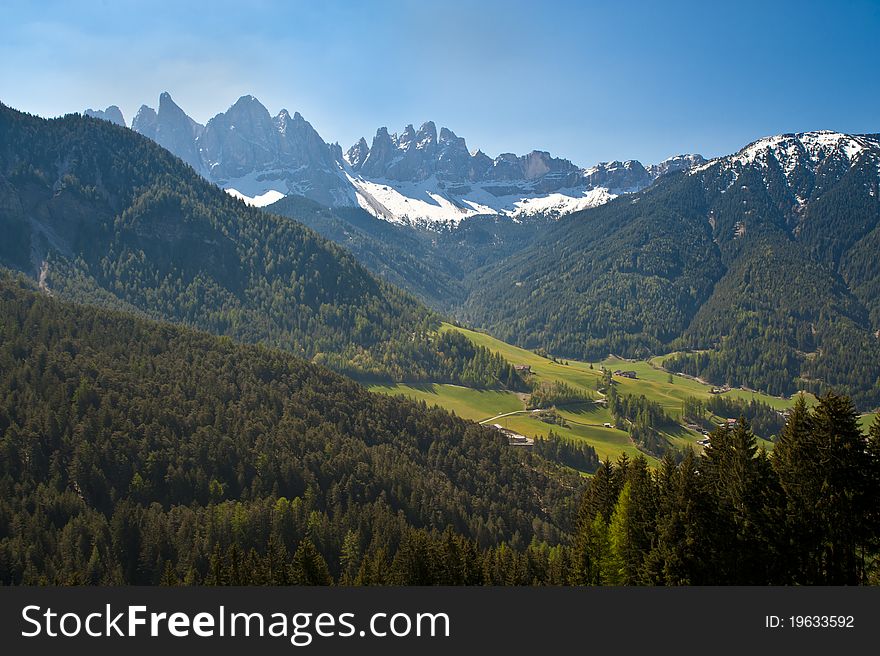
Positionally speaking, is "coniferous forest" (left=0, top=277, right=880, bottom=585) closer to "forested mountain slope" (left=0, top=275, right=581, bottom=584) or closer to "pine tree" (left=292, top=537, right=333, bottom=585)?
"pine tree" (left=292, top=537, right=333, bottom=585)

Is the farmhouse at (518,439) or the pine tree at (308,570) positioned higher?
the pine tree at (308,570)

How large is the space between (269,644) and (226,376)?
136117 millimetres

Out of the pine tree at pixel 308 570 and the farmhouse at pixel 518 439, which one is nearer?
the pine tree at pixel 308 570

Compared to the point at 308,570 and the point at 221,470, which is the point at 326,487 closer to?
the point at 221,470

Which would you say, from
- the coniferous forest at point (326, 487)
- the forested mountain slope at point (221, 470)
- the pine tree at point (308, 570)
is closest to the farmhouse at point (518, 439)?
the coniferous forest at point (326, 487)

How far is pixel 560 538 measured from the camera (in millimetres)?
112250

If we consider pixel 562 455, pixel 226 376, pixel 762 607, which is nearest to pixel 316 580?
pixel 762 607

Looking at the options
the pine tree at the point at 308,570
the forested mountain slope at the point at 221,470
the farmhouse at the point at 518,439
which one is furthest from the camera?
the farmhouse at the point at 518,439

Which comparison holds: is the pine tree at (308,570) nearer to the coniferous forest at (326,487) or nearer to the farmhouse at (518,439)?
the coniferous forest at (326,487)

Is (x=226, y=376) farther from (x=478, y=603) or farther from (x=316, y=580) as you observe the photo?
(x=478, y=603)

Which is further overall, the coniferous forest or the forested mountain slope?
the forested mountain slope

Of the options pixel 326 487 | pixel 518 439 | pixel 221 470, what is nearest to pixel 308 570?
pixel 326 487

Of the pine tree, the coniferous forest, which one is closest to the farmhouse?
the coniferous forest

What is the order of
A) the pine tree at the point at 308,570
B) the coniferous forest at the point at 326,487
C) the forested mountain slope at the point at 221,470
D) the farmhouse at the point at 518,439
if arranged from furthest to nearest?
the farmhouse at the point at 518,439 → the forested mountain slope at the point at 221,470 → the pine tree at the point at 308,570 → the coniferous forest at the point at 326,487
